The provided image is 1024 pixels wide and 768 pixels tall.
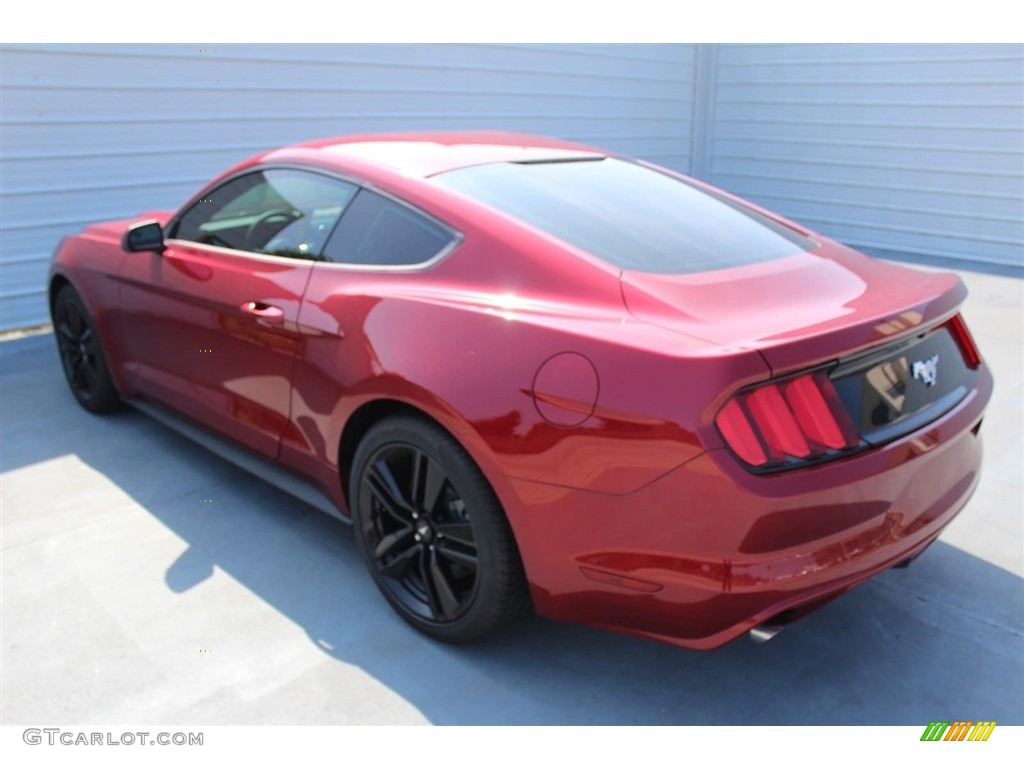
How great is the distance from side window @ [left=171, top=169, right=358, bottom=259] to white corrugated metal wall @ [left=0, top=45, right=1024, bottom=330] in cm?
316

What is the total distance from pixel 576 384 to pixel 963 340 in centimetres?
134

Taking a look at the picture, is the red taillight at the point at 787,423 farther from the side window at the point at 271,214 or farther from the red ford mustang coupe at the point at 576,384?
the side window at the point at 271,214

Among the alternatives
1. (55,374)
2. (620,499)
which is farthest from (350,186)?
(55,374)

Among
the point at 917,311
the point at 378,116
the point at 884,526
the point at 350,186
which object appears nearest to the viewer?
the point at 884,526

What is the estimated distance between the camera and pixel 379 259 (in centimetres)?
289

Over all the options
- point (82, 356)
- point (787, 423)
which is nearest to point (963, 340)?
point (787, 423)

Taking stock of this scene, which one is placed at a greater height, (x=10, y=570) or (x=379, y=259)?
(x=379, y=259)

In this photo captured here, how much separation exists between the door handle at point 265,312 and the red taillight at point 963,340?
7.06ft

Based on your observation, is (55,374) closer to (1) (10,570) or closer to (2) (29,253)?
(2) (29,253)

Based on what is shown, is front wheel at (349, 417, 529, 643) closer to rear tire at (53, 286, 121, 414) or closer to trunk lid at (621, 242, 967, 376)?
trunk lid at (621, 242, 967, 376)

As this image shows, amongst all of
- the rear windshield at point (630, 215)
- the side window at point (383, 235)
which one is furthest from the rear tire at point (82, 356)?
the rear windshield at point (630, 215)

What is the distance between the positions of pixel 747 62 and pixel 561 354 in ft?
32.8

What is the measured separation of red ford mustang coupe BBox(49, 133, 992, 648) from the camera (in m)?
2.08
